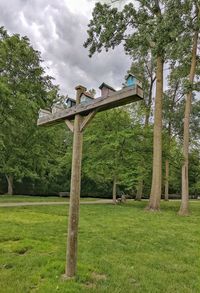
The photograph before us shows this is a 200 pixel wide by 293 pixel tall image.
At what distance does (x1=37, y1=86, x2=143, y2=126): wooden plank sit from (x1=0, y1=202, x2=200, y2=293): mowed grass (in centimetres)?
230

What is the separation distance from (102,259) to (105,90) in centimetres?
286

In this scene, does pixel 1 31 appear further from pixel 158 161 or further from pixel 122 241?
pixel 122 241

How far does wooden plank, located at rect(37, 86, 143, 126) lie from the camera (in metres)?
3.79

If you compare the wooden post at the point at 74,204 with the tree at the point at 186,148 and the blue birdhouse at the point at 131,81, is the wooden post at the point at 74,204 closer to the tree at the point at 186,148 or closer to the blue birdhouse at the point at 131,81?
the blue birdhouse at the point at 131,81

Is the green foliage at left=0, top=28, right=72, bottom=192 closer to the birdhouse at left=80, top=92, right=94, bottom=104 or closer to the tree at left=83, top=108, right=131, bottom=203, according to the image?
the tree at left=83, top=108, right=131, bottom=203

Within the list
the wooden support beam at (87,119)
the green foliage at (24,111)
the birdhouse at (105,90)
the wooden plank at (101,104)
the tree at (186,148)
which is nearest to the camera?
the wooden plank at (101,104)

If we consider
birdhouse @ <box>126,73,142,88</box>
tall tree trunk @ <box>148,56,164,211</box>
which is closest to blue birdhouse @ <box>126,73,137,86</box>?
birdhouse @ <box>126,73,142,88</box>

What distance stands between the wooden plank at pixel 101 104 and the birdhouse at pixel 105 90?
6cm

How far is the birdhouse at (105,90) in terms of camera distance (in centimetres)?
416

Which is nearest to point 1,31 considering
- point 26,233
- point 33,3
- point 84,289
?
point 33,3

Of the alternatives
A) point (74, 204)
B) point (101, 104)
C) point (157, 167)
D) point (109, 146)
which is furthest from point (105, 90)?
point (109, 146)

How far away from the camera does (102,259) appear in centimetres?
512

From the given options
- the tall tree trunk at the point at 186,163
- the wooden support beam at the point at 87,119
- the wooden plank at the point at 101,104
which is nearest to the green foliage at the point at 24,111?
the tall tree trunk at the point at 186,163

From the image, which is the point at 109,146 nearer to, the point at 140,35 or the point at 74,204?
the point at 140,35
